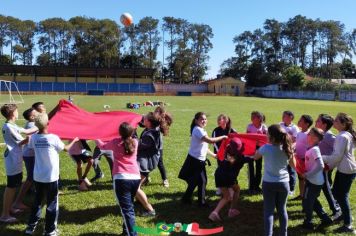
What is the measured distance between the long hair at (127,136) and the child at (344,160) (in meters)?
3.19

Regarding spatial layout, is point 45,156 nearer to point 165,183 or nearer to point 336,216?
point 165,183

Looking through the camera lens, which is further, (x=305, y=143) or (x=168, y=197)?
(x=168, y=197)

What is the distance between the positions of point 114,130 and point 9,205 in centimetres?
229

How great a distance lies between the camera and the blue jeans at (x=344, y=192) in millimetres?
6504

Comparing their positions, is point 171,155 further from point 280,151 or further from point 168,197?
point 280,151

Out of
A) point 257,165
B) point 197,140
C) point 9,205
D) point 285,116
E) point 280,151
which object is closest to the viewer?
point 280,151

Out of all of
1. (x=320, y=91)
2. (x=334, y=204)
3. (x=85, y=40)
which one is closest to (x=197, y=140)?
(x=334, y=204)

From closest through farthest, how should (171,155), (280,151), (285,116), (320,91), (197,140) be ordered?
1. (280,151)
2. (197,140)
3. (285,116)
4. (171,155)
5. (320,91)

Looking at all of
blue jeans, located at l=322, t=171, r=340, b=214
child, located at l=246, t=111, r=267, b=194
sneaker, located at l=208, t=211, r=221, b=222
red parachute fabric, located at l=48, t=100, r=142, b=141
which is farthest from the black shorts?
blue jeans, located at l=322, t=171, r=340, b=214

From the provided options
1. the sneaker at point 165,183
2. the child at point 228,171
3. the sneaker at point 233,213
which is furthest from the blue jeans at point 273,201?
the sneaker at point 165,183

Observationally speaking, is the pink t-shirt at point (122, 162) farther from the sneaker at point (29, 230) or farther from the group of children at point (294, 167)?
the group of children at point (294, 167)

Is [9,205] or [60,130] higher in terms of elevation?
[60,130]

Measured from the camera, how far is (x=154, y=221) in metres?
6.90

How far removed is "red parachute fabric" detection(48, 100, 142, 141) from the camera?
7.68 m
